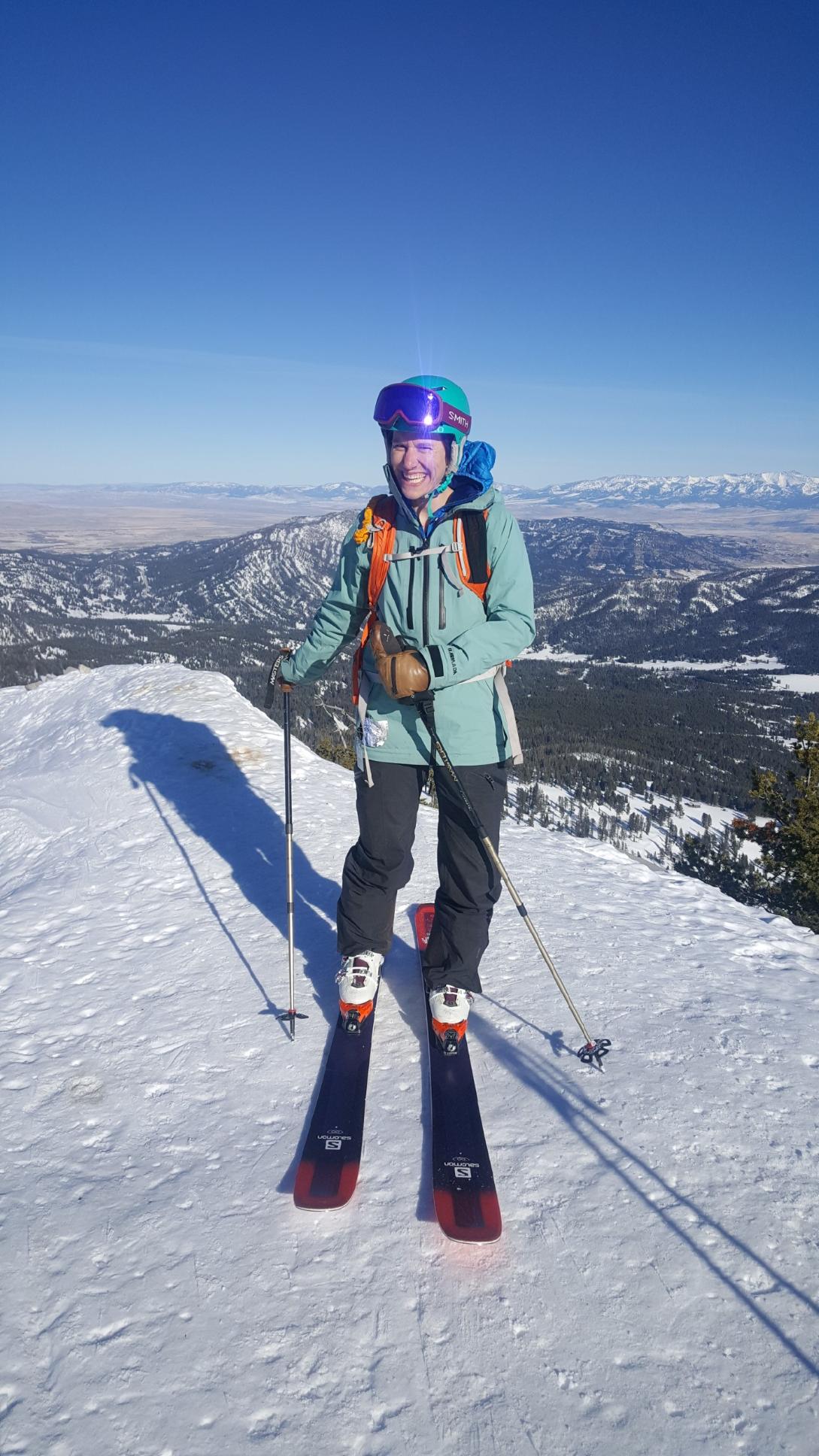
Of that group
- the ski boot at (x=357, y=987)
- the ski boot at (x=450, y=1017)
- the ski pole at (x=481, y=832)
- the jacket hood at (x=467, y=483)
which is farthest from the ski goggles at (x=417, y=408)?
the ski boot at (x=450, y=1017)

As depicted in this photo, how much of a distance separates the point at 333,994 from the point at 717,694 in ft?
648

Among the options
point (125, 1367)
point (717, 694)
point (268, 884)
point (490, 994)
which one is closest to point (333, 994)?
point (490, 994)

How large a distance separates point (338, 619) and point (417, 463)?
1.21 meters

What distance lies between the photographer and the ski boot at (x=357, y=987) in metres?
4.82

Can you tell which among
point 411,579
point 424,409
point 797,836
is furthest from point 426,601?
point 797,836

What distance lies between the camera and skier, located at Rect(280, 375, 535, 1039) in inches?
168

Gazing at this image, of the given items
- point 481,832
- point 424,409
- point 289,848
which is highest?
point 424,409

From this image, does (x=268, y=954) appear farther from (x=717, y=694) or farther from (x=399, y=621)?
(x=717, y=694)

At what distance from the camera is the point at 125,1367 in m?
2.73

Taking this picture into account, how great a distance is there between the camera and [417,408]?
4195 millimetres

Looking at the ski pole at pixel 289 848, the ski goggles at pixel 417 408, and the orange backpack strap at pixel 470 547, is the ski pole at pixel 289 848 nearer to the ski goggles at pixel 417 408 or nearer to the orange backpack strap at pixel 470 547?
the orange backpack strap at pixel 470 547

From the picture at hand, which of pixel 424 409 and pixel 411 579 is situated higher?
pixel 424 409

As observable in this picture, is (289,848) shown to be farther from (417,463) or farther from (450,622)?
(417,463)

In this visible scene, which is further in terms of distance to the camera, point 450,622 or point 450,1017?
point 450,1017
